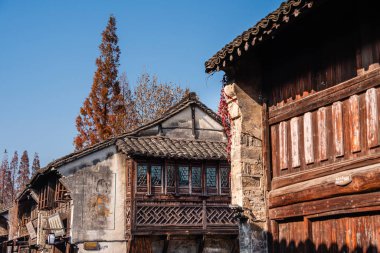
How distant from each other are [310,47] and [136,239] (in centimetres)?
1396

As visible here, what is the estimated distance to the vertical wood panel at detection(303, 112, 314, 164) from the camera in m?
8.05

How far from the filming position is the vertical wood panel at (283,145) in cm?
868

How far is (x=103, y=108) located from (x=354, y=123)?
2852 cm

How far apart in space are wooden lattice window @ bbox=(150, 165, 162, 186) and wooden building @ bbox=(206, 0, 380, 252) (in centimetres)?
1202

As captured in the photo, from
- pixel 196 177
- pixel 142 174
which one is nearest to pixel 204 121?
pixel 196 177

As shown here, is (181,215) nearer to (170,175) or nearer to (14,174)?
(170,175)

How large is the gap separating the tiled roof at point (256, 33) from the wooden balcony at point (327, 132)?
44.5 inches

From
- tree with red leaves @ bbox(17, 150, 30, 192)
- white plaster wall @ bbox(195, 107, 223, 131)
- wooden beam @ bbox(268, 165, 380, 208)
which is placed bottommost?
wooden beam @ bbox(268, 165, 380, 208)

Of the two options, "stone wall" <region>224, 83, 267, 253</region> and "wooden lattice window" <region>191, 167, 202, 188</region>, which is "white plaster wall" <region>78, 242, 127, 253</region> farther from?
"stone wall" <region>224, 83, 267, 253</region>

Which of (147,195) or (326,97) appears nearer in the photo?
(326,97)

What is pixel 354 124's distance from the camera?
7.23 meters

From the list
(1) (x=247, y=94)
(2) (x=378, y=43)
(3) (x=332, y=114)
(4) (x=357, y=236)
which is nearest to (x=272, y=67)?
(1) (x=247, y=94)

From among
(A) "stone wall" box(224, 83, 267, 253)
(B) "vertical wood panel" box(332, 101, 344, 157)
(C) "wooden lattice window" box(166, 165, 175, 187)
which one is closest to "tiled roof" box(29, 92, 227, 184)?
(C) "wooden lattice window" box(166, 165, 175, 187)

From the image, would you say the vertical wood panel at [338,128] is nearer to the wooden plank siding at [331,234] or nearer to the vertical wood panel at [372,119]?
the vertical wood panel at [372,119]
